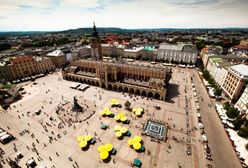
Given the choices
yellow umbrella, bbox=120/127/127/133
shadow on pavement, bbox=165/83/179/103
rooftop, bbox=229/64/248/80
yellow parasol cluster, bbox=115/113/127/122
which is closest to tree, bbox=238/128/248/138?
rooftop, bbox=229/64/248/80

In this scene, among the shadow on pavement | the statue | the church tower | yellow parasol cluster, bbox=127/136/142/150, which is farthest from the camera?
→ the church tower

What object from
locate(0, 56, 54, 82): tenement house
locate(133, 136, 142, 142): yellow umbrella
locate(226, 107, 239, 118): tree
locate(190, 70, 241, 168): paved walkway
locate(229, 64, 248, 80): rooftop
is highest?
locate(229, 64, 248, 80): rooftop

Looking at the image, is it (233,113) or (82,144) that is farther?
(233,113)

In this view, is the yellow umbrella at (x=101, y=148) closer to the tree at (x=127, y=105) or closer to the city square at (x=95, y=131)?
the city square at (x=95, y=131)

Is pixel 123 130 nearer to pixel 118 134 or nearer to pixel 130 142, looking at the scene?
pixel 118 134

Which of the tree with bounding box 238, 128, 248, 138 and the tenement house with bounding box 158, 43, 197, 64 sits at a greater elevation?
the tenement house with bounding box 158, 43, 197, 64

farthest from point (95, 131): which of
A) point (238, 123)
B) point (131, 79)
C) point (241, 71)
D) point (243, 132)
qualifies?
point (241, 71)

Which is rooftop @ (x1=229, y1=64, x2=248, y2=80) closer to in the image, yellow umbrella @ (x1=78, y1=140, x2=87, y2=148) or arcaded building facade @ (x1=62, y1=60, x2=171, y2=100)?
arcaded building facade @ (x1=62, y1=60, x2=171, y2=100)

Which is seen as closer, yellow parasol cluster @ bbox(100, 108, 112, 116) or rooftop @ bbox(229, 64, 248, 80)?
yellow parasol cluster @ bbox(100, 108, 112, 116)

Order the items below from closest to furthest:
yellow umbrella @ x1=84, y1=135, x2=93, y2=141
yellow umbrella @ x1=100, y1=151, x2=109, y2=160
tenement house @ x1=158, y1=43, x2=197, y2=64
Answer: yellow umbrella @ x1=100, y1=151, x2=109, y2=160, yellow umbrella @ x1=84, y1=135, x2=93, y2=141, tenement house @ x1=158, y1=43, x2=197, y2=64
